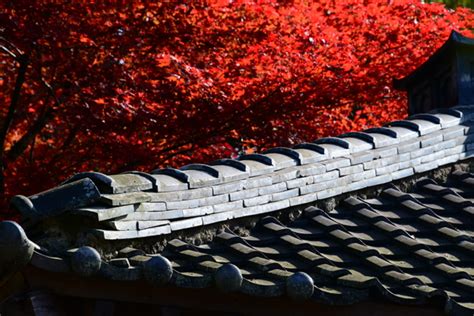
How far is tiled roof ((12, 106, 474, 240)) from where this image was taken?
455 centimetres

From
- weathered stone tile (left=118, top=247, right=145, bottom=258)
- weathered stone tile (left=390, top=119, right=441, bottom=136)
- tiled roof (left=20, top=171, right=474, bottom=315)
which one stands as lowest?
tiled roof (left=20, top=171, right=474, bottom=315)

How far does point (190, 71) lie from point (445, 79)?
2826 millimetres

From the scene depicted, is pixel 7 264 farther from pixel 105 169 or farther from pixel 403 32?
pixel 403 32

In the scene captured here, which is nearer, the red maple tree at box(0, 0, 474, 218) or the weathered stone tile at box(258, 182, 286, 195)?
the weathered stone tile at box(258, 182, 286, 195)

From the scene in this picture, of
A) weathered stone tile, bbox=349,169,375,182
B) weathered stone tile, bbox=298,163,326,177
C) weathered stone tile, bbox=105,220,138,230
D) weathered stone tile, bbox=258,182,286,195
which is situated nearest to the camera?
weathered stone tile, bbox=105,220,138,230

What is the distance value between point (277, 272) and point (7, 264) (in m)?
1.36

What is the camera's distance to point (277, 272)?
4621 mm

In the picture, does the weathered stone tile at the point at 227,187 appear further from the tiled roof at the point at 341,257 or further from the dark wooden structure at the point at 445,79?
the dark wooden structure at the point at 445,79

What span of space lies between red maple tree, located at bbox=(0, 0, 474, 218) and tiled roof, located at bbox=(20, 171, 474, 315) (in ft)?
12.5

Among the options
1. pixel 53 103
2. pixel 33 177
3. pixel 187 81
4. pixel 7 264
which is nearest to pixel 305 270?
pixel 7 264

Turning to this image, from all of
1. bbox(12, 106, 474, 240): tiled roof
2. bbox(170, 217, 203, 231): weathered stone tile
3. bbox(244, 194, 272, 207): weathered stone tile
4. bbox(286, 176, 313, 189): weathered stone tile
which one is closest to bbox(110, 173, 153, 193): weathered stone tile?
bbox(12, 106, 474, 240): tiled roof

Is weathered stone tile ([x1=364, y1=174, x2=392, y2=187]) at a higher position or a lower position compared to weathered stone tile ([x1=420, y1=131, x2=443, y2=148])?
lower

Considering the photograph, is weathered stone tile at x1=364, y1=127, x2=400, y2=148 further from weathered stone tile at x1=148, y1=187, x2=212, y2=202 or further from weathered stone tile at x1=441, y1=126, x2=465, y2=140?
weathered stone tile at x1=148, y1=187, x2=212, y2=202

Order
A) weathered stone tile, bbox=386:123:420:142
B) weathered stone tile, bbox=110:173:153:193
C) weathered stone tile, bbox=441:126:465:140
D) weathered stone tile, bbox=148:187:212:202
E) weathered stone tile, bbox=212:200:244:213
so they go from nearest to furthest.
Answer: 1. weathered stone tile, bbox=110:173:153:193
2. weathered stone tile, bbox=148:187:212:202
3. weathered stone tile, bbox=212:200:244:213
4. weathered stone tile, bbox=386:123:420:142
5. weathered stone tile, bbox=441:126:465:140
